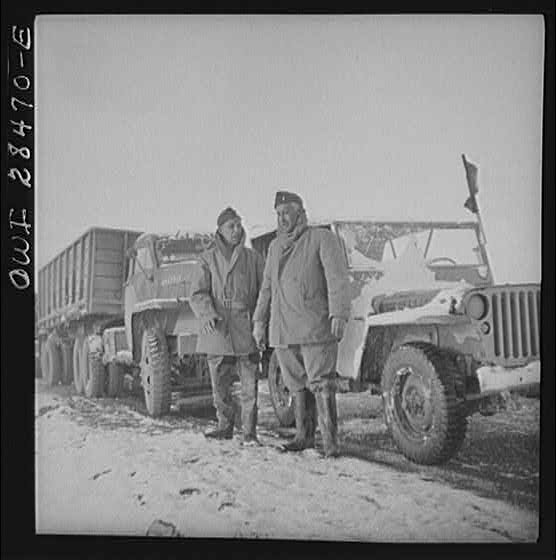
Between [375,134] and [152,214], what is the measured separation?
824 millimetres

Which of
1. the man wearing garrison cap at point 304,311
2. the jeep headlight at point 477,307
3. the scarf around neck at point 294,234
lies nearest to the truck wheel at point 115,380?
the man wearing garrison cap at point 304,311

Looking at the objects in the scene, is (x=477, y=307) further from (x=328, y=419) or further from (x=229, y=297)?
(x=229, y=297)

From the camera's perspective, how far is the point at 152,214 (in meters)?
3.24

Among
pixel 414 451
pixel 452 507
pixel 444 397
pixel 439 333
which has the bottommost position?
pixel 452 507

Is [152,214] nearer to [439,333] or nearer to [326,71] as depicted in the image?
[326,71]

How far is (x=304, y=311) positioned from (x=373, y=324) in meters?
0.24

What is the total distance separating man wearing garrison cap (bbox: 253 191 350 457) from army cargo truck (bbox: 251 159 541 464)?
0.04 metres

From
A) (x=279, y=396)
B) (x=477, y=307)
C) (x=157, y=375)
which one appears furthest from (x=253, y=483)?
(x=477, y=307)

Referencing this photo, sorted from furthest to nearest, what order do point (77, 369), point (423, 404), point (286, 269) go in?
point (77, 369)
point (286, 269)
point (423, 404)

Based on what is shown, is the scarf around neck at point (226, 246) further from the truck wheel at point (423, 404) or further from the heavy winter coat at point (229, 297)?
the truck wheel at point (423, 404)

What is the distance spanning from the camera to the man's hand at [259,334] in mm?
3211

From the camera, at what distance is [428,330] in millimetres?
3129

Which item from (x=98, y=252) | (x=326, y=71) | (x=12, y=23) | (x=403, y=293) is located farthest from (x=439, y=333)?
(x=12, y=23)

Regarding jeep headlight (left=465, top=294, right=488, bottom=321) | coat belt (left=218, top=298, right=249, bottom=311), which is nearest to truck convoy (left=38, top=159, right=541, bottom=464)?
jeep headlight (left=465, top=294, right=488, bottom=321)
